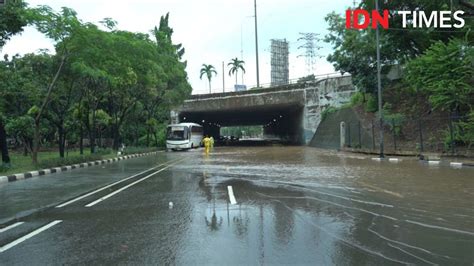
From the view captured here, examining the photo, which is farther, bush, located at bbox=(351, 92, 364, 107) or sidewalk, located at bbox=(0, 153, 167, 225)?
bush, located at bbox=(351, 92, 364, 107)

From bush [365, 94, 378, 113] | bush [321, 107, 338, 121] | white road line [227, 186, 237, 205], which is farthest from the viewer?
bush [321, 107, 338, 121]

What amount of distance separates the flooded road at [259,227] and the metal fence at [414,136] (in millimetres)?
13156

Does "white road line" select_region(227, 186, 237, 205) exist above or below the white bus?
below

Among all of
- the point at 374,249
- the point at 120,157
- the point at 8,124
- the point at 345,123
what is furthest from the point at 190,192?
the point at 345,123

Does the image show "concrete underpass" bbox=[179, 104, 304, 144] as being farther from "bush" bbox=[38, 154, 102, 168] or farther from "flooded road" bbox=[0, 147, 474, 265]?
"flooded road" bbox=[0, 147, 474, 265]

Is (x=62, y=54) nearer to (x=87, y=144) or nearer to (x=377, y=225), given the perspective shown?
(x=377, y=225)

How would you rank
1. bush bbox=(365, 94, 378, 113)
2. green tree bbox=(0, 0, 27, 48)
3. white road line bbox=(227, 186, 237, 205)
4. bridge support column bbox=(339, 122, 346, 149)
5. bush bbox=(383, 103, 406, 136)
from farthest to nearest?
bridge support column bbox=(339, 122, 346, 149) < bush bbox=(365, 94, 378, 113) < bush bbox=(383, 103, 406, 136) < green tree bbox=(0, 0, 27, 48) < white road line bbox=(227, 186, 237, 205)

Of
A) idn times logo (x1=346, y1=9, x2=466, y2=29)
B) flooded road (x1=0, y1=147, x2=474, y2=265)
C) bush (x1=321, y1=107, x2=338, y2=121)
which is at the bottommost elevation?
flooded road (x1=0, y1=147, x2=474, y2=265)

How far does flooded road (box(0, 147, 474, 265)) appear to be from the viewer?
18.1 ft

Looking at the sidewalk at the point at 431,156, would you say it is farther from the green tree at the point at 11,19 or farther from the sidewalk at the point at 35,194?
the green tree at the point at 11,19

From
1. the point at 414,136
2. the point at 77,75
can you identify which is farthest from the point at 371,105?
the point at 77,75

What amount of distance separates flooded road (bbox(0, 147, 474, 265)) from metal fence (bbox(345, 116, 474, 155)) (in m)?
13.2

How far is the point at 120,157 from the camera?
3119 centimetres

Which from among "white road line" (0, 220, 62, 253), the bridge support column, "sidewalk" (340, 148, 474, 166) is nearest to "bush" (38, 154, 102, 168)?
"white road line" (0, 220, 62, 253)
